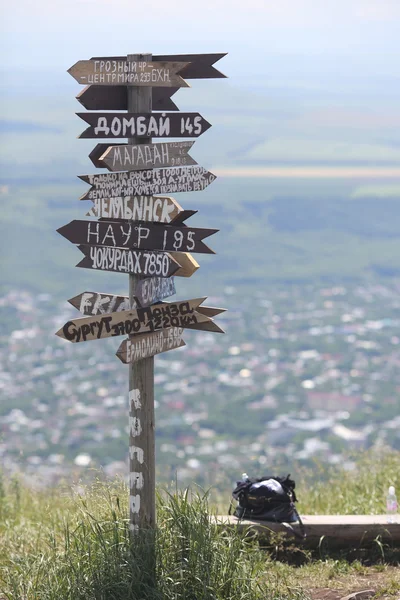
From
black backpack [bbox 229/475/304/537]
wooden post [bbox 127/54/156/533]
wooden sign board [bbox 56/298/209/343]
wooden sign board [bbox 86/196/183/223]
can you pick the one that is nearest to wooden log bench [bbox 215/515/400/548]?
black backpack [bbox 229/475/304/537]

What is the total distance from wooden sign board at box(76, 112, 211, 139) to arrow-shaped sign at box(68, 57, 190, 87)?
0.62ft

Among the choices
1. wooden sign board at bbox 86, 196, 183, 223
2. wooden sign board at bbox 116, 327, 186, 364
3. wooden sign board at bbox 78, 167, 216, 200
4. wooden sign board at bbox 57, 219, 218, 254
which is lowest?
wooden sign board at bbox 116, 327, 186, 364

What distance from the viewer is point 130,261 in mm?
5629

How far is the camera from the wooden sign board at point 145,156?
5457 millimetres

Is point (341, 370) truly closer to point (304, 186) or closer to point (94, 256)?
point (304, 186)

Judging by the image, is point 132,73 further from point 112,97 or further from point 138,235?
point 138,235

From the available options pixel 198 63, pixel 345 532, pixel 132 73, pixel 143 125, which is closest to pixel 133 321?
pixel 143 125

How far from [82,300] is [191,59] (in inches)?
62.1

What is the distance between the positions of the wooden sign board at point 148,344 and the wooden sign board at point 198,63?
→ 1.53m

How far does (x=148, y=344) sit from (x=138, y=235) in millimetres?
643

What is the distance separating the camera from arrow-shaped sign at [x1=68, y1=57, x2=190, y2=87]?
5492mm

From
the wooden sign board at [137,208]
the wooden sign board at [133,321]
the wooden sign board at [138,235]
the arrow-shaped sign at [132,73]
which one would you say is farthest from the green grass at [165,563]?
the arrow-shaped sign at [132,73]

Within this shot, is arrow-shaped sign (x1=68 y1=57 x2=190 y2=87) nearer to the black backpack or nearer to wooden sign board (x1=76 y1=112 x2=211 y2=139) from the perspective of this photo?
wooden sign board (x1=76 y1=112 x2=211 y2=139)

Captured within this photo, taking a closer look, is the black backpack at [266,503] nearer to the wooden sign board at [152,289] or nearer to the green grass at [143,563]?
the green grass at [143,563]
